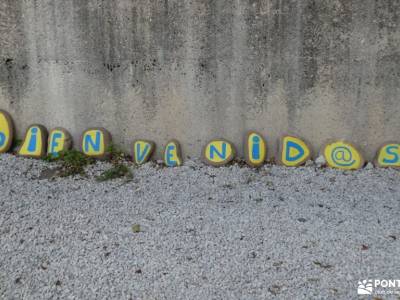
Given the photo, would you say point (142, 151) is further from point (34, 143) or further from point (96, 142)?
point (34, 143)

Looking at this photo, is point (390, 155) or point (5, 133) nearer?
point (390, 155)

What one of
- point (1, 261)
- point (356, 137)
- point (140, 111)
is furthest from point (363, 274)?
point (140, 111)

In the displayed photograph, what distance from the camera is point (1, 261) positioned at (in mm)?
2758

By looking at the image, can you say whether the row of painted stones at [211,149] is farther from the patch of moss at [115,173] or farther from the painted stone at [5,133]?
the patch of moss at [115,173]

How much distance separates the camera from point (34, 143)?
4340mm

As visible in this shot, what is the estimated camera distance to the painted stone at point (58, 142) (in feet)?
14.2

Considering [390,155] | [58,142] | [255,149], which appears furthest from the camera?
[58,142]

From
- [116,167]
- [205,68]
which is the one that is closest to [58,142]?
[116,167]

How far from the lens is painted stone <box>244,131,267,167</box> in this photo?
13.5 feet

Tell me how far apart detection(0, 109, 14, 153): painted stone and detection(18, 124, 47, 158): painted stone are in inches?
5.2

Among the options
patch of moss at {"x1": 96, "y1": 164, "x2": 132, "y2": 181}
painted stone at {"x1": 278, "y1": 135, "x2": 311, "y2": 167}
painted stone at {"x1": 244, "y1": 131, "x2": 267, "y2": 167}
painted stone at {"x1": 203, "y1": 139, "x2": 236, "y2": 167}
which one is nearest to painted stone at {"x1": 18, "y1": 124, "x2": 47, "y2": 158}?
patch of moss at {"x1": 96, "y1": 164, "x2": 132, "y2": 181}

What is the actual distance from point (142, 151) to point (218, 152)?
70 centimetres

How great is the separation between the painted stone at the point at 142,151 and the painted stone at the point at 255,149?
881 mm

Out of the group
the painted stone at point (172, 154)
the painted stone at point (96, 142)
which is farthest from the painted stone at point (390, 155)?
the painted stone at point (96, 142)
